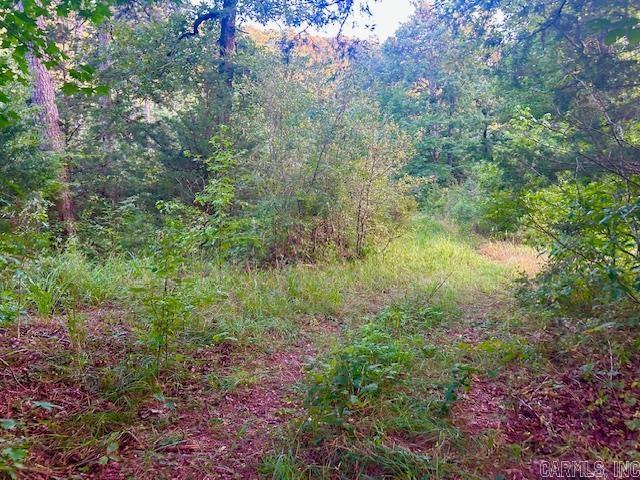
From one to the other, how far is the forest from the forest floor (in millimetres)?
16

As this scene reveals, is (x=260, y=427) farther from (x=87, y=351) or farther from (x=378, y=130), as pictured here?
(x=378, y=130)

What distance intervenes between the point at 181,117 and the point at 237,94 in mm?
1318

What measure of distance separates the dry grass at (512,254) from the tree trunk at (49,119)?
905 centimetres

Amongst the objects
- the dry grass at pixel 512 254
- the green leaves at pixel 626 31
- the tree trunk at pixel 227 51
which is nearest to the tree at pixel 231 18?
the tree trunk at pixel 227 51

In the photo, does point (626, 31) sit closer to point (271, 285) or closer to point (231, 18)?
point (271, 285)

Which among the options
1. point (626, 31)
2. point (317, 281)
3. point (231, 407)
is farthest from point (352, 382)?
point (317, 281)

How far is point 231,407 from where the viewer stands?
2971 millimetres

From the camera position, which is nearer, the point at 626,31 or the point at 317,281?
the point at 626,31

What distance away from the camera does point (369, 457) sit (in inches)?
86.6

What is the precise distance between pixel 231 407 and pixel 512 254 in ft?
27.5

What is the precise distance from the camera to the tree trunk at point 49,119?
900 cm

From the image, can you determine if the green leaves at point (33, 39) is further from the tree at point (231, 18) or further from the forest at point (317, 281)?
the tree at point (231, 18)

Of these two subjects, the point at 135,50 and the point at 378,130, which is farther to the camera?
the point at 135,50

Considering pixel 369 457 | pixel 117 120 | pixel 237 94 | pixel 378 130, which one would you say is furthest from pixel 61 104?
pixel 369 457
